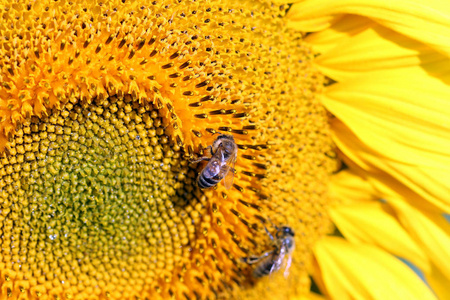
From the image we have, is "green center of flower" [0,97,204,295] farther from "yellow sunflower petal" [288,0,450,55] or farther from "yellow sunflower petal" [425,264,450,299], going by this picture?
"yellow sunflower petal" [425,264,450,299]

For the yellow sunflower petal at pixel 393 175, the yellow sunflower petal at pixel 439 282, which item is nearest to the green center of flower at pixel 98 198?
the yellow sunflower petal at pixel 393 175

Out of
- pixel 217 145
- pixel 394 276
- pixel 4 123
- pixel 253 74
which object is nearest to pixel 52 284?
pixel 4 123

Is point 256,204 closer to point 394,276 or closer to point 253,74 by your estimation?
point 253,74

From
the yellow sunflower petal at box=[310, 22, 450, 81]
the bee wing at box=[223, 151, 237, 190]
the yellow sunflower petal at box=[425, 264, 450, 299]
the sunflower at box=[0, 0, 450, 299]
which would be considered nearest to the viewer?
the sunflower at box=[0, 0, 450, 299]

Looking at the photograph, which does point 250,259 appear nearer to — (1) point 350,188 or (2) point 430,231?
(1) point 350,188

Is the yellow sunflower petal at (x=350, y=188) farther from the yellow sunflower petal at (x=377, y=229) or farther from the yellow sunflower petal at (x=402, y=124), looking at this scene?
the yellow sunflower petal at (x=402, y=124)

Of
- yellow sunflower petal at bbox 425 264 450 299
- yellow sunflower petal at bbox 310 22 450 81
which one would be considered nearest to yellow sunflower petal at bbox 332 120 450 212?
yellow sunflower petal at bbox 310 22 450 81
